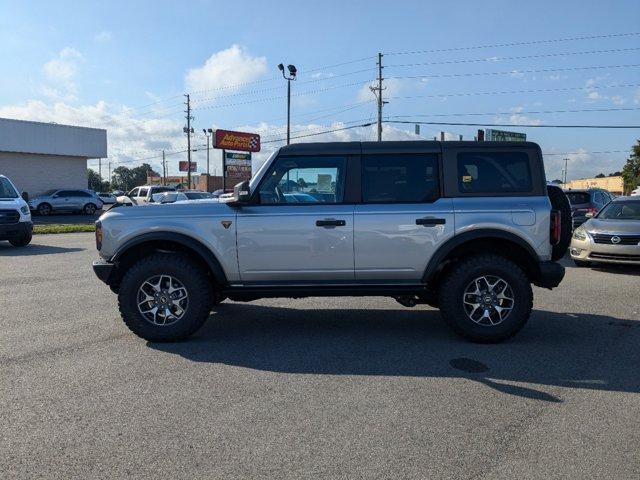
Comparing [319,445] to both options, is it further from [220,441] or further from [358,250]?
[358,250]

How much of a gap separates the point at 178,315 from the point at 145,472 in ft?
8.64

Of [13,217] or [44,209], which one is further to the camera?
[44,209]

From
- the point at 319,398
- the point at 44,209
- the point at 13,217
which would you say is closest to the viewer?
the point at 319,398

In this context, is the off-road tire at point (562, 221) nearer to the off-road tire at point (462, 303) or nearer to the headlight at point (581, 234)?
the off-road tire at point (462, 303)

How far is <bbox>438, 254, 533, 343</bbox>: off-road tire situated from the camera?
5.37m

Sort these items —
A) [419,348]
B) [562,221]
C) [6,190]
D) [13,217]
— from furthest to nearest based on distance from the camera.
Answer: [6,190], [13,217], [562,221], [419,348]

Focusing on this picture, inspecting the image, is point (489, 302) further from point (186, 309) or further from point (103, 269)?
point (103, 269)

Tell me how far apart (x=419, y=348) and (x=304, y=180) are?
6.77 ft

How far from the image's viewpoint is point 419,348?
207 inches

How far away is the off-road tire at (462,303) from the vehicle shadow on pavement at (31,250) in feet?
36.4

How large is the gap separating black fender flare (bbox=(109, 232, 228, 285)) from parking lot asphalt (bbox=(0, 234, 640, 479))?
2.46 ft

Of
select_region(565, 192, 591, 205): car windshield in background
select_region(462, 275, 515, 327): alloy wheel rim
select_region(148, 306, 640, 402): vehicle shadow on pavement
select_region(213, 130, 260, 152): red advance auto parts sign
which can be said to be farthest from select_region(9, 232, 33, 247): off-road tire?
select_region(213, 130, 260, 152): red advance auto parts sign

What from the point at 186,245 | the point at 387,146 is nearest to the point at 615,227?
the point at 387,146

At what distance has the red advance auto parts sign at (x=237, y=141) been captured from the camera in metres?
43.0
